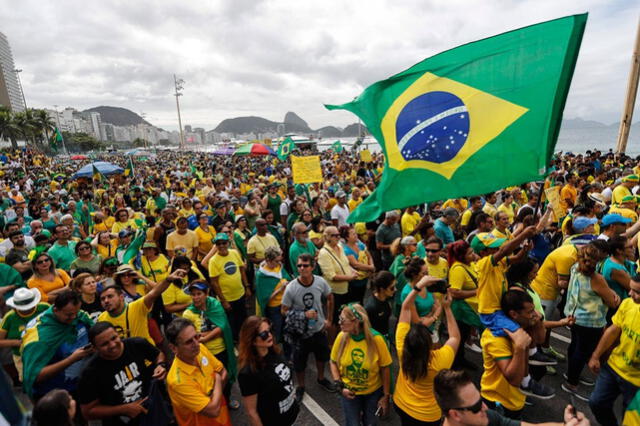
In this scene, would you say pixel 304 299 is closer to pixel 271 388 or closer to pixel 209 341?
pixel 209 341

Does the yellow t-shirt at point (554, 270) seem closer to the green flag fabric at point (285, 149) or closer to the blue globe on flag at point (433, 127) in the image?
the blue globe on flag at point (433, 127)

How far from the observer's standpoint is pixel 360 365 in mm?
2990

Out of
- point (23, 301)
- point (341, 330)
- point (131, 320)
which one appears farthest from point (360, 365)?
point (23, 301)

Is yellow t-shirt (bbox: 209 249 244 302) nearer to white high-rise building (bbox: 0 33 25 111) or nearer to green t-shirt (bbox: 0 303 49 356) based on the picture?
green t-shirt (bbox: 0 303 49 356)

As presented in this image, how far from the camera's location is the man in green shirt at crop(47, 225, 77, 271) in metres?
5.64

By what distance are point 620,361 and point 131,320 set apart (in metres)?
4.42

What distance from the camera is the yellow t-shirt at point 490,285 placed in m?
3.25

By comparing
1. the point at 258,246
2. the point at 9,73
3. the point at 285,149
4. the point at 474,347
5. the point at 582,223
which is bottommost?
the point at 474,347

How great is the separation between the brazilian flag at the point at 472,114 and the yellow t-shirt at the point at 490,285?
87 cm

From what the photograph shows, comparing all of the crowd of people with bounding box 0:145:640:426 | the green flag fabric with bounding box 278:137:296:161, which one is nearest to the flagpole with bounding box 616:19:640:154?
the crowd of people with bounding box 0:145:640:426

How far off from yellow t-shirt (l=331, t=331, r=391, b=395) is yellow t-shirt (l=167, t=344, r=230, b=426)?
106 centimetres

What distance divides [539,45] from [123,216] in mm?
7697

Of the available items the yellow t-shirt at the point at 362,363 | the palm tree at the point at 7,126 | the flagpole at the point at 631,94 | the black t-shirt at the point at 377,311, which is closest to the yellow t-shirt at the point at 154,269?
the black t-shirt at the point at 377,311

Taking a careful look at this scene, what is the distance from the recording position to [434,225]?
611cm
